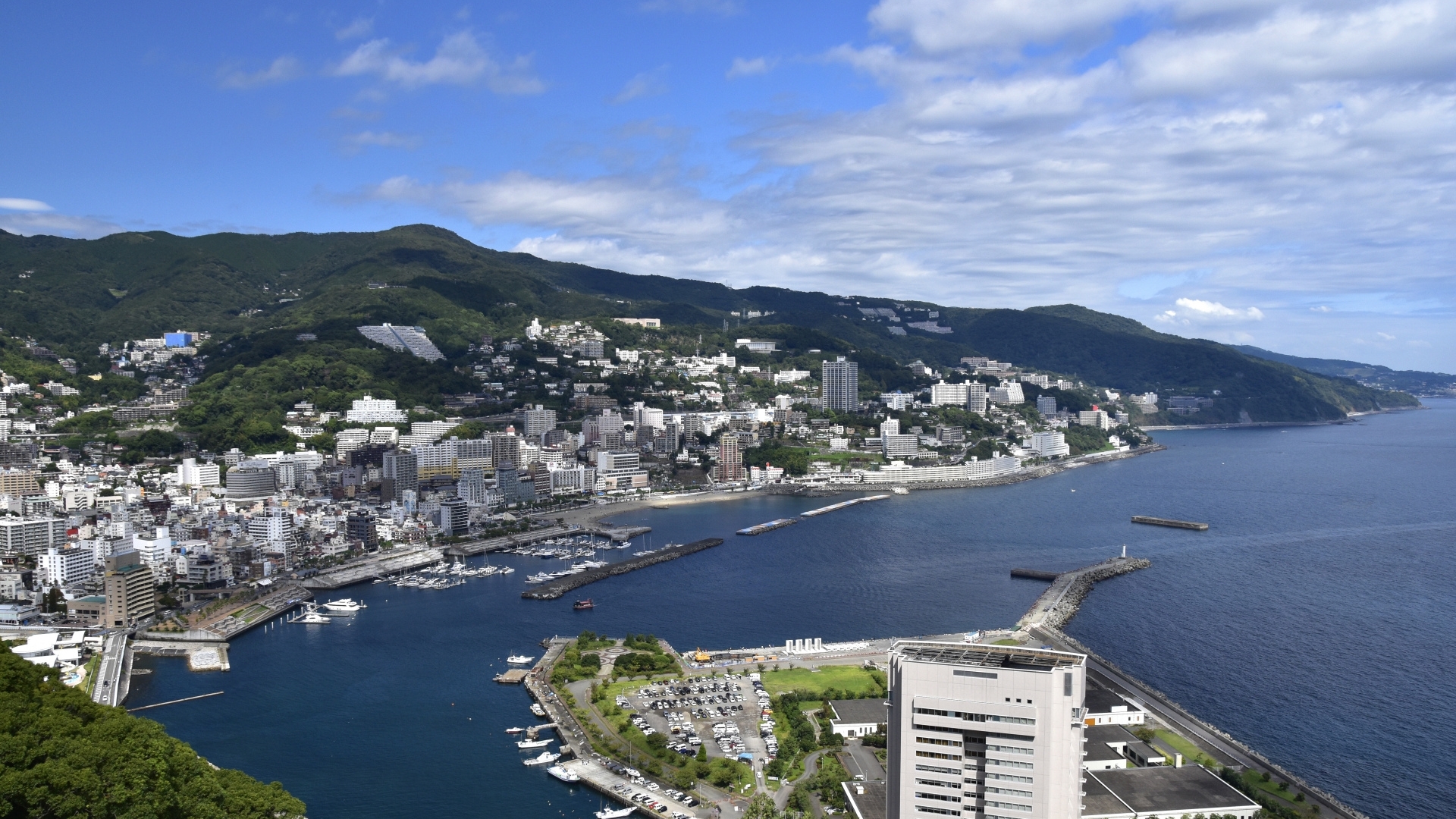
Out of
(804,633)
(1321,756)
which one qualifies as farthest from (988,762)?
(804,633)

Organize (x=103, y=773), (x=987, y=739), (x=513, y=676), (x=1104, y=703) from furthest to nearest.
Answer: (x=513, y=676) < (x=1104, y=703) < (x=103, y=773) < (x=987, y=739)

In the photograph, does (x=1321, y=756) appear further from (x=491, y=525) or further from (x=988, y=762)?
(x=491, y=525)

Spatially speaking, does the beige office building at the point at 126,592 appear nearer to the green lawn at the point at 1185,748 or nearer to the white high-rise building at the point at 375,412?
the green lawn at the point at 1185,748

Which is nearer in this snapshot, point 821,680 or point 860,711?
point 860,711

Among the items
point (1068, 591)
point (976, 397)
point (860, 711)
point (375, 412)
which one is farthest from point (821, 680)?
point (976, 397)

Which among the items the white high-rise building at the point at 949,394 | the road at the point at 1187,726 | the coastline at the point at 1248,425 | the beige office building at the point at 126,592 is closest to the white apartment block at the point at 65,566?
the beige office building at the point at 126,592

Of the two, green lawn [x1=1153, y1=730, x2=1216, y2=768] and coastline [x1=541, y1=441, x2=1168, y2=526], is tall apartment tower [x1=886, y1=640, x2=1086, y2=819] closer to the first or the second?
green lawn [x1=1153, y1=730, x2=1216, y2=768]

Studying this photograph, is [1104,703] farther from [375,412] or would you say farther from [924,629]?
[375,412]
